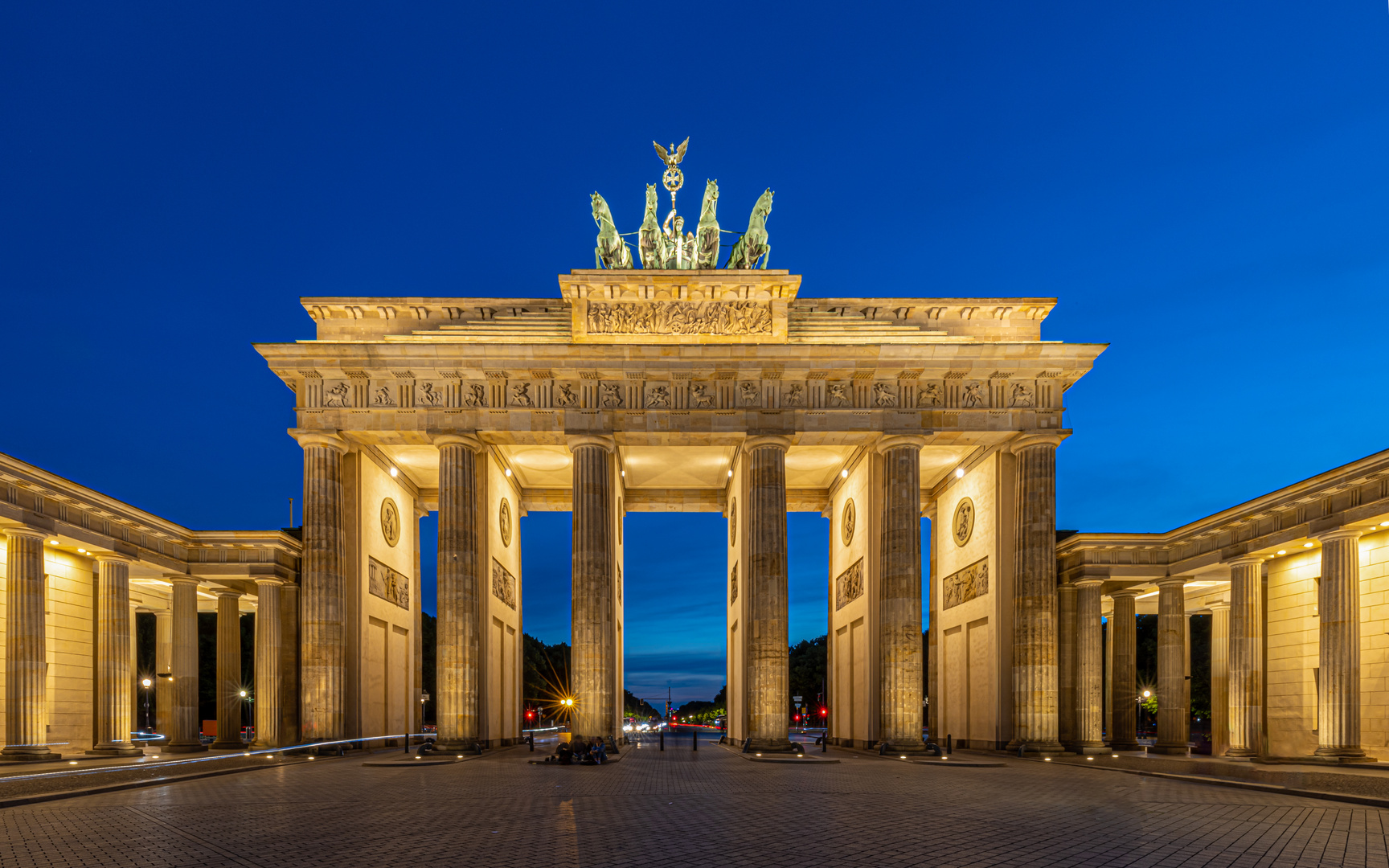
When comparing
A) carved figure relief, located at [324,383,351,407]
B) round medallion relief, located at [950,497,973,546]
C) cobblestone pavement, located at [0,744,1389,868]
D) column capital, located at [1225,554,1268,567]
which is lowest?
cobblestone pavement, located at [0,744,1389,868]

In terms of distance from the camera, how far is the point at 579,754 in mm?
26438

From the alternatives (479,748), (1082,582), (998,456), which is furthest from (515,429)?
(1082,582)

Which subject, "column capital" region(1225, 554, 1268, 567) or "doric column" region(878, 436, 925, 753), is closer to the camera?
"column capital" region(1225, 554, 1268, 567)

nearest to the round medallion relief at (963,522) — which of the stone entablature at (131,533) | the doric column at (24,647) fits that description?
the stone entablature at (131,533)

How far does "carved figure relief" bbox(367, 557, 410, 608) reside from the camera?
35.7m

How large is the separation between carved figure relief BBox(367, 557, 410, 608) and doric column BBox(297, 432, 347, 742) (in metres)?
2.60

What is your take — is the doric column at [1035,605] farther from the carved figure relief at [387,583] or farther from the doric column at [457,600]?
the carved figure relief at [387,583]

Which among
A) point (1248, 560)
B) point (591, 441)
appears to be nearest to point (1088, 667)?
point (1248, 560)

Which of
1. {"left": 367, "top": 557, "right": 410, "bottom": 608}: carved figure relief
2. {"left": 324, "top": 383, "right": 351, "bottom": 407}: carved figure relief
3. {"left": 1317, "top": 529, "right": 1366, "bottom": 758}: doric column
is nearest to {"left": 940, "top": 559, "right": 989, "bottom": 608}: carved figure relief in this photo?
{"left": 1317, "top": 529, "right": 1366, "bottom": 758}: doric column

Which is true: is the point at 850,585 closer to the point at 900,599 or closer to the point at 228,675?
the point at 900,599

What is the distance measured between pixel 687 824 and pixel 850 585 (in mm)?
27421

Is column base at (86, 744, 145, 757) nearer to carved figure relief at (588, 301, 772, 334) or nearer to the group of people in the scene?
the group of people

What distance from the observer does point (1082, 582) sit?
33812mm

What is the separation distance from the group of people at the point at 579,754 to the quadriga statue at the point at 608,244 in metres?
17.1
